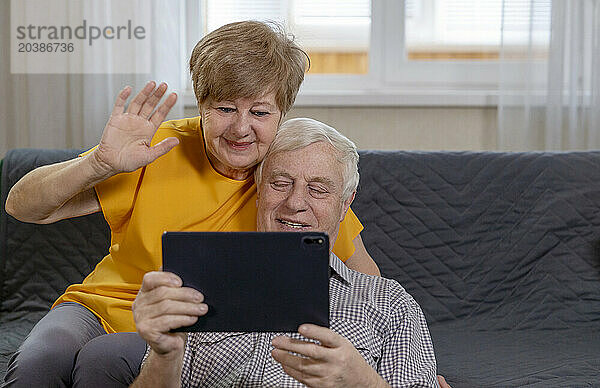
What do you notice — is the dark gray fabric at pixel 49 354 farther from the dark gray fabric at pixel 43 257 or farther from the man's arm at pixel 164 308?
the dark gray fabric at pixel 43 257

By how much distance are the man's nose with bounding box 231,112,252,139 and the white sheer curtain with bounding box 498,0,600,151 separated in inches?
52.6

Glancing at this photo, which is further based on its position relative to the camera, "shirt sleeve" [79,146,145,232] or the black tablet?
"shirt sleeve" [79,146,145,232]

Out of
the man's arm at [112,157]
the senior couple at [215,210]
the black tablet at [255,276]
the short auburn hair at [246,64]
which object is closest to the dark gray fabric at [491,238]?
the senior couple at [215,210]

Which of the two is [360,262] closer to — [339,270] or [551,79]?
[339,270]

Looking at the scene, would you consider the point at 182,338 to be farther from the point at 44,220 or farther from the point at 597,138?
the point at 597,138

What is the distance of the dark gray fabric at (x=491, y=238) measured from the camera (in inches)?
75.1

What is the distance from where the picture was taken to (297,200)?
128 centimetres

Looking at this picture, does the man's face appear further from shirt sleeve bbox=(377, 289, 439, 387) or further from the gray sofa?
the gray sofa

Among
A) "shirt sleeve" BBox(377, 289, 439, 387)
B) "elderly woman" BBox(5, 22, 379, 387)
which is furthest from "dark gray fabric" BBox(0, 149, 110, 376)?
"shirt sleeve" BBox(377, 289, 439, 387)

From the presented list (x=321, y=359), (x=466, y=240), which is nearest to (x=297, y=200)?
(x=321, y=359)

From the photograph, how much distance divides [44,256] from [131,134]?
2.77 feet

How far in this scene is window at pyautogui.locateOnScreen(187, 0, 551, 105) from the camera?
99.5 inches

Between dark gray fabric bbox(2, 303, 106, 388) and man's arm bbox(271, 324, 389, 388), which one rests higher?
man's arm bbox(271, 324, 389, 388)

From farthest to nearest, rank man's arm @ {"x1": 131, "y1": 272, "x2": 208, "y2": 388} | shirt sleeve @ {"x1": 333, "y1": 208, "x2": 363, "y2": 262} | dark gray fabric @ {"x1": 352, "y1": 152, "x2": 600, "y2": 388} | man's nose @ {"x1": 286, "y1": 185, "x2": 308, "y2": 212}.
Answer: dark gray fabric @ {"x1": 352, "y1": 152, "x2": 600, "y2": 388} < shirt sleeve @ {"x1": 333, "y1": 208, "x2": 363, "y2": 262} < man's nose @ {"x1": 286, "y1": 185, "x2": 308, "y2": 212} < man's arm @ {"x1": 131, "y1": 272, "x2": 208, "y2": 388}
